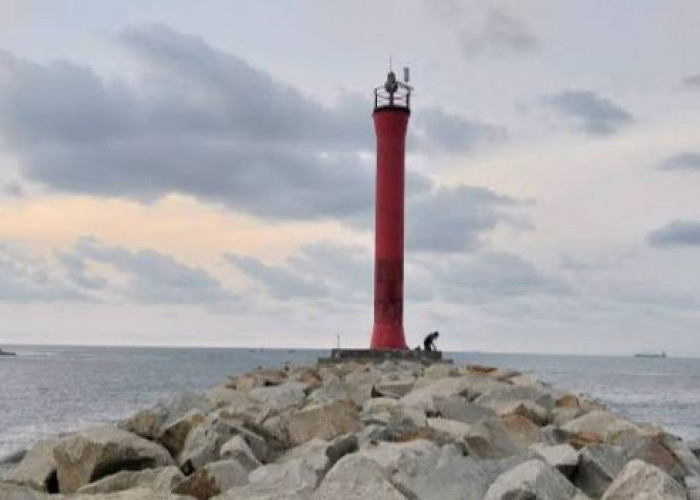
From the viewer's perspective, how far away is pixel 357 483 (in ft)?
15.6

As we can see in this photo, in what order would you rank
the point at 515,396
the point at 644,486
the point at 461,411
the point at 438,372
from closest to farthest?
the point at 644,486 → the point at 461,411 → the point at 515,396 → the point at 438,372

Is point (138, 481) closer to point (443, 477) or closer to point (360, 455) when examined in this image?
point (360, 455)

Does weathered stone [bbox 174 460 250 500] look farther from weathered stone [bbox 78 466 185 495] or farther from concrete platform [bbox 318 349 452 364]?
concrete platform [bbox 318 349 452 364]

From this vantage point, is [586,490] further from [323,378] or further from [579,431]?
[323,378]

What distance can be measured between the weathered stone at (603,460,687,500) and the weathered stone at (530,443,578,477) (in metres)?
0.77

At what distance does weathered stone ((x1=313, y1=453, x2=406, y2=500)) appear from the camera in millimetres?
4680

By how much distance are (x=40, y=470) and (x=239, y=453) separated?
149cm

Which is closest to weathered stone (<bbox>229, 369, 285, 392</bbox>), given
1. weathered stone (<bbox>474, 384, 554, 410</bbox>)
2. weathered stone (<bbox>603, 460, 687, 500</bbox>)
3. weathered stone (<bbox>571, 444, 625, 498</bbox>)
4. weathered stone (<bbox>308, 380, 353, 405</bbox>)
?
weathered stone (<bbox>308, 380, 353, 405</bbox>)

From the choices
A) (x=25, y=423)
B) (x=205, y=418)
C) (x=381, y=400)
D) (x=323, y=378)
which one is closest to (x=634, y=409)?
(x=25, y=423)

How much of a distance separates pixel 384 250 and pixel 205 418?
36.0 feet

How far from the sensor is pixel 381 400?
27.7ft

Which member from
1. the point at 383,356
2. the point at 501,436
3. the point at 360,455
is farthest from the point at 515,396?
the point at 383,356

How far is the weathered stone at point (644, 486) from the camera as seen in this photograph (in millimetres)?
4723

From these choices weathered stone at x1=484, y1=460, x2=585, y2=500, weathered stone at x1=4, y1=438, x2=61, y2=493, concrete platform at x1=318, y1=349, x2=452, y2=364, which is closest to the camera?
weathered stone at x1=484, y1=460, x2=585, y2=500
